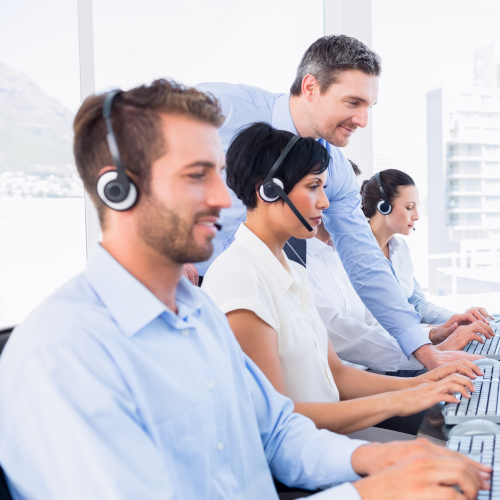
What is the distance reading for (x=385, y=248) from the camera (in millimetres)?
2742

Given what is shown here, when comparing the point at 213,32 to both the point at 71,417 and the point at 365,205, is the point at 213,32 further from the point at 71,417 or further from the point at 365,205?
the point at 71,417

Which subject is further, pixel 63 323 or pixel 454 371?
pixel 454 371

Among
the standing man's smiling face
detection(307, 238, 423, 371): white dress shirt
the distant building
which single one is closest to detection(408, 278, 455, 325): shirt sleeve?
detection(307, 238, 423, 371): white dress shirt

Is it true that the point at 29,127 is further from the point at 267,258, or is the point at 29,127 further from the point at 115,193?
the point at 115,193

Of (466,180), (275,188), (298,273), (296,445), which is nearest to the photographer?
(296,445)

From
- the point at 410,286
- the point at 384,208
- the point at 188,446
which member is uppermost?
the point at 384,208

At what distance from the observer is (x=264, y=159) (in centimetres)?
133

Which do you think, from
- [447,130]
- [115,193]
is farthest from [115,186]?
[447,130]

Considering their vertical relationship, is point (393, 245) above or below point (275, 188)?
below

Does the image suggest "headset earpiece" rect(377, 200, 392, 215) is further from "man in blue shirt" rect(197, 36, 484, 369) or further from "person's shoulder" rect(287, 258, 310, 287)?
"person's shoulder" rect(287, 258, 310, 287)

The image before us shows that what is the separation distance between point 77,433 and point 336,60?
1469 millimetres

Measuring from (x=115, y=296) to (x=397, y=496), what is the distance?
46 centimetres

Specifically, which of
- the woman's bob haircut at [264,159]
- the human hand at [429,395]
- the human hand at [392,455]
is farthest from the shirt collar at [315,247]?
the human hand at [392,455]

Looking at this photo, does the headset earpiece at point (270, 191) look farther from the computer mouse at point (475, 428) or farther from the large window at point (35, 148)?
the large window at point (35, 148)
